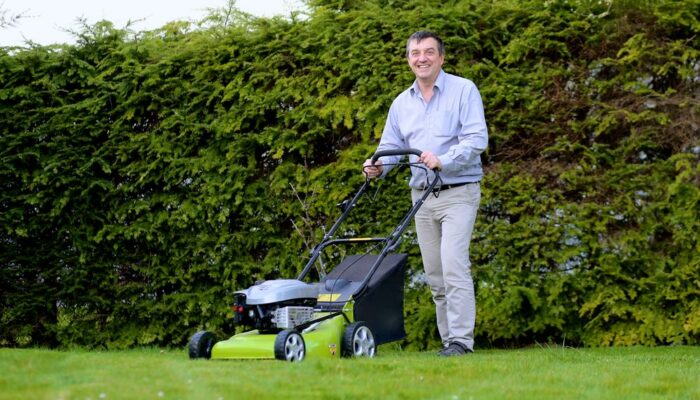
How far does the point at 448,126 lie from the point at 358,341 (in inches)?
57.5

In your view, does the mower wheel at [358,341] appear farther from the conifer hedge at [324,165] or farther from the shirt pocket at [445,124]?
the conifer hedge at [324,165]

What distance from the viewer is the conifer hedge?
24.6ft

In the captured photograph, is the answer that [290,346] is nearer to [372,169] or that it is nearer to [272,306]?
[272,306]

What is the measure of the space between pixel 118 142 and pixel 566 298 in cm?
394

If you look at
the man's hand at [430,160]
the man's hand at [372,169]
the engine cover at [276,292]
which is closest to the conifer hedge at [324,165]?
the man's hand at [372,169]

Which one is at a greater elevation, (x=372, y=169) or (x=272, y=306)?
(x=372, y=169)

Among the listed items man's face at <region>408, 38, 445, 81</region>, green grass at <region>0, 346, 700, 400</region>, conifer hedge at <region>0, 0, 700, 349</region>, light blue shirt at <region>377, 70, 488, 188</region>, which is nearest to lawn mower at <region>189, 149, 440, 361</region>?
light blue shirt at <region>377, 70, 488, 188</region>

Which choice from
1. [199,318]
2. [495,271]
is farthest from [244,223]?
[495,271]

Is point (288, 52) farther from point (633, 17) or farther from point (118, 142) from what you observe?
point (633, 17)

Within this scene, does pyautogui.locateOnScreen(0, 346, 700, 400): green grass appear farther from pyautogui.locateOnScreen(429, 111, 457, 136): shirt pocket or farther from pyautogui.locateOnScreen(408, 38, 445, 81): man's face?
pyautogui.locateOnScreen(408, 38, 445, 81): man's face

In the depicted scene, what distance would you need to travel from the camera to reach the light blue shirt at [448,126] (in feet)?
20.6

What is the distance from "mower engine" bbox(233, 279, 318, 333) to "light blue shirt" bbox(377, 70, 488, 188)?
121 cm

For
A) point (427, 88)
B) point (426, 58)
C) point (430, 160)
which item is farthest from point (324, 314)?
point (426, 58)

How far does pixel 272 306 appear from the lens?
572 centimetres
